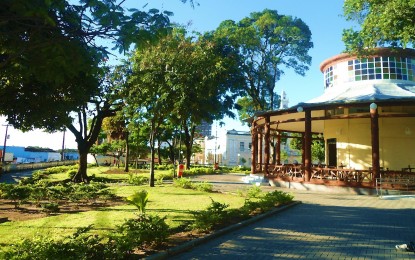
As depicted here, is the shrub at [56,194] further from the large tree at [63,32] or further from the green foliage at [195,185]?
the large tree at [63,32]

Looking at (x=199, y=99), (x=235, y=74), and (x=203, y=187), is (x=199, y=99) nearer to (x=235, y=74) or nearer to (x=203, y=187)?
(x=203, y=187)

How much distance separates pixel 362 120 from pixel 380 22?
11.8m

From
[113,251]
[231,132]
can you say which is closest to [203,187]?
[113,251]

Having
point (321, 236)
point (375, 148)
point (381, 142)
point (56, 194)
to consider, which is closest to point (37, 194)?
point (56, 194)

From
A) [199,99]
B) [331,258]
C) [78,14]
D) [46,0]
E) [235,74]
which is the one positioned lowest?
[331,258]

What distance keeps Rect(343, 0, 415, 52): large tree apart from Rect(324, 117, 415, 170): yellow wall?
8.08m

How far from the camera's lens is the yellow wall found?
22094mm

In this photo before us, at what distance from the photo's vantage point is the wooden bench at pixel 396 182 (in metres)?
18.0

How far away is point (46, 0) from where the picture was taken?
13.7ft

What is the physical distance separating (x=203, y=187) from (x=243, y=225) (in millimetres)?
9294

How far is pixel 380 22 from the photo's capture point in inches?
501

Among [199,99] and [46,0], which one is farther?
[199,99]

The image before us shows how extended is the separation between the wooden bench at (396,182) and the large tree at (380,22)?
6844 millimetres

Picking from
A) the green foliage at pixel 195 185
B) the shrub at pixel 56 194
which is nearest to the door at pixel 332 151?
the green foliage at pixel 195 185
